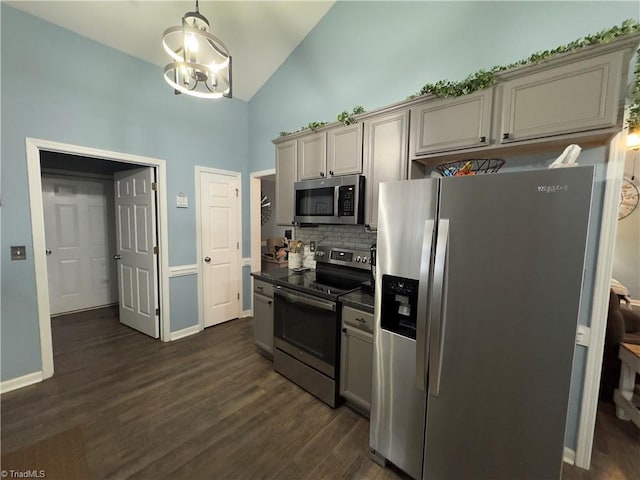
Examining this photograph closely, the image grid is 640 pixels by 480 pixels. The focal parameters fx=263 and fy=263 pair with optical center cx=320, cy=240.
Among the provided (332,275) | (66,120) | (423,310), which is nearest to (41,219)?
(66,120)

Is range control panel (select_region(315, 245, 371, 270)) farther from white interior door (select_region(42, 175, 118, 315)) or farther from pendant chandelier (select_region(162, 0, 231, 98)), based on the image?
white interior door (select_region(42, 175, 118, 315))

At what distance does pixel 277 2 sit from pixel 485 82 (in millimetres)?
2277

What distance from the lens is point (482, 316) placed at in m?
1.25

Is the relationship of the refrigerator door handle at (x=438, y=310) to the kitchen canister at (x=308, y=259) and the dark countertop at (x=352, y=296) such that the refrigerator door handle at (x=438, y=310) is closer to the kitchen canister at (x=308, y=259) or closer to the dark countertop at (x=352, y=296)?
the dark countertop at (x=352, y=296)

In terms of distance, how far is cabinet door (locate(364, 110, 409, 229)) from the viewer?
2.10 m

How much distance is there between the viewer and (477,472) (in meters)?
1.31

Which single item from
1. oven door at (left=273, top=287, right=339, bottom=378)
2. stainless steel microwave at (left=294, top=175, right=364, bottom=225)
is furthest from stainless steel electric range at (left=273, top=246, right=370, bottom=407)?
stainless steel microwave at (left=294, top=175, right=364, bottom=225)

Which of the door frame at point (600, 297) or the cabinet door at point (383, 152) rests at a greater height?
the cabinet door at point (383, 152)

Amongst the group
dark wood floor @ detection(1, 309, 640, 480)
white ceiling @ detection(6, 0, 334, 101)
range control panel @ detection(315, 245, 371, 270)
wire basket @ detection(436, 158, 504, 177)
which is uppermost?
white ceiling @ detection(6, 0, 334, 101)

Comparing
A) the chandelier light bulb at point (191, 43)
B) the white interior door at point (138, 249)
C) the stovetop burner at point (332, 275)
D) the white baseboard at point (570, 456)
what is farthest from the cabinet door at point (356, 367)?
the white interior door at point (138, 249)

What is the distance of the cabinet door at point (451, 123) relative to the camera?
5.63 ft

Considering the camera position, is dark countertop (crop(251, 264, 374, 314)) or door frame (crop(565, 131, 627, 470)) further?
dark countertop (crop(251, 264, 374, 314))

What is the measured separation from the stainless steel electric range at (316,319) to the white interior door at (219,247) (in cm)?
149

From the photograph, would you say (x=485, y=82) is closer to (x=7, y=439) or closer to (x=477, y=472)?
(x=477, y=472)
